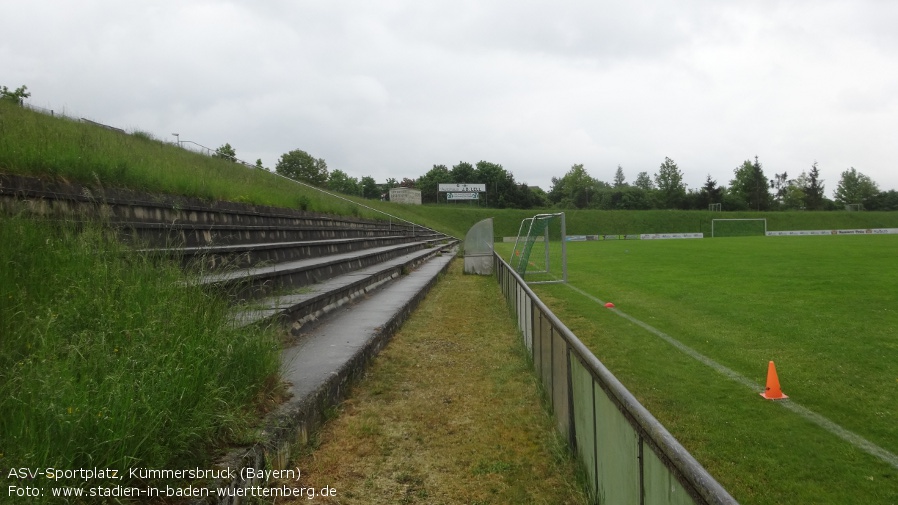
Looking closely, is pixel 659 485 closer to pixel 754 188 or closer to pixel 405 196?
pixel 405 196

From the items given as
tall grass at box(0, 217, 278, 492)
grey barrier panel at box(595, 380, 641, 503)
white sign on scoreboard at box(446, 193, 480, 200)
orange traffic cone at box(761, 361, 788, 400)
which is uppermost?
white sign on scoreboard at box(446, 193, 480, 200)

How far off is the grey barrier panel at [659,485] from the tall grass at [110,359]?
181 cm

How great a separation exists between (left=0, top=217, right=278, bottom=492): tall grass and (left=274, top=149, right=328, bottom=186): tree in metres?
75.2

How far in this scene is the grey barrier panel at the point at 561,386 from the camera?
3299 mm

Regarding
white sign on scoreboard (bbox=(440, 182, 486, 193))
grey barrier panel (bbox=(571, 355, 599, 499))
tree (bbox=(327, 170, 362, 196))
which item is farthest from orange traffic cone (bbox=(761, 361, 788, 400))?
tree (bbox=(327, 170, 362, 196))

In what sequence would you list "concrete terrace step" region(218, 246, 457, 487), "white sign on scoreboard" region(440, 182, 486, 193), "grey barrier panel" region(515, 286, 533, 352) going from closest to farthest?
"concrete terrace step" region(218, 246, 457, 487) → "grey barrier panel" region(515, 286, 533, 352) → "white sign on scoreboard" region(440, 182, 486, 193)

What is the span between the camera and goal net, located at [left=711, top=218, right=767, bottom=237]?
66100mm

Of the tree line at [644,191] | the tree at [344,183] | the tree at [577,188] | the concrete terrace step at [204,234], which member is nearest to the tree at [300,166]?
the tree line at [644,191]

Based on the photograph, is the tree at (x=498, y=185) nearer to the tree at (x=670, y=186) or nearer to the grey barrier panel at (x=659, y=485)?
the tree at (x=670, y=186)

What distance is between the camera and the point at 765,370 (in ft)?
19.0

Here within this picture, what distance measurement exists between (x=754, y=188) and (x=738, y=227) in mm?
30524

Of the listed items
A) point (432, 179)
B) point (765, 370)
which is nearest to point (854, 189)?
point (432, 179)

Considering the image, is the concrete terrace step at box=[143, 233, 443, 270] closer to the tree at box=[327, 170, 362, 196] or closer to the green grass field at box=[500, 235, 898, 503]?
the green grass field at box=[500, 235, 898, 503]

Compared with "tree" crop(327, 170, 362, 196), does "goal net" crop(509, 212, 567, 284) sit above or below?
below
